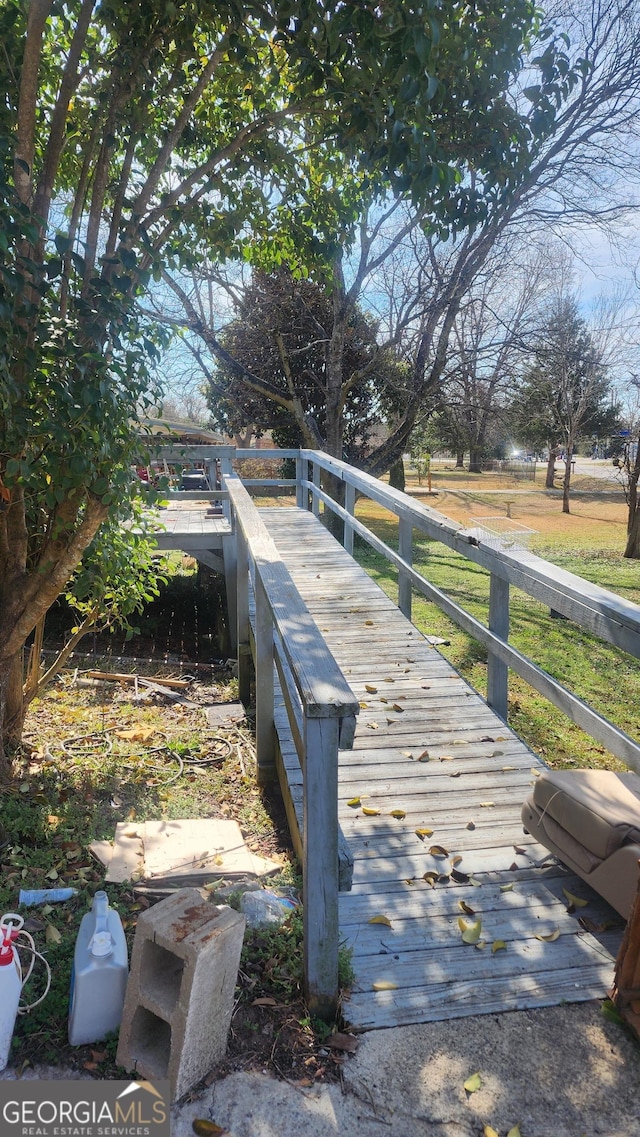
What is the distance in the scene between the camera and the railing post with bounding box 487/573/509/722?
368 cm

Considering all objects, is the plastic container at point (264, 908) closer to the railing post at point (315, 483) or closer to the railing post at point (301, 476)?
the railing post at point (315, 483)

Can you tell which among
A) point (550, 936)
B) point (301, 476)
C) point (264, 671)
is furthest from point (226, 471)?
point (550, 936)

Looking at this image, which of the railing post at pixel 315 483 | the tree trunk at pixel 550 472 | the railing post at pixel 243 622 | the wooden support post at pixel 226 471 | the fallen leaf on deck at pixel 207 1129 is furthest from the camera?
the tree trunk at pixel 550 472

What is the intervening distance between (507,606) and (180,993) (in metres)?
2.30

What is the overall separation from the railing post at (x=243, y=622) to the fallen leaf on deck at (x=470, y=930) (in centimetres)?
346

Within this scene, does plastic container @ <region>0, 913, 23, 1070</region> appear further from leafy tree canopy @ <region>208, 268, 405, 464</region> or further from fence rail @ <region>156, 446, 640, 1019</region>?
leafy tree canopy @ <region>208, 268, 405, 464</region>

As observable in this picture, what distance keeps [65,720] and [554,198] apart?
11603 mm

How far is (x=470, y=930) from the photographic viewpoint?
2484 millimetres

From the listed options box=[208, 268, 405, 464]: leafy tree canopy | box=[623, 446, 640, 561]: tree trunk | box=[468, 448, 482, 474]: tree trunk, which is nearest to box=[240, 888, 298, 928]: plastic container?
box=[208, 268, 405, 464]: leafy tree canopy

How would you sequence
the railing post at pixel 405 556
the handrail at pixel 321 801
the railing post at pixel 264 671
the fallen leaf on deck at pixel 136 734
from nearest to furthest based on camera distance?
the handrail at pixel 321 801
the railing post at pixel 264 671
the railing post at pixel 405 556
the fallen leaf on deck at pixel 136 734

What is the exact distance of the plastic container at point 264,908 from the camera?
268cm

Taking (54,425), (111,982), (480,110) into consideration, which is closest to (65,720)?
(54,425)

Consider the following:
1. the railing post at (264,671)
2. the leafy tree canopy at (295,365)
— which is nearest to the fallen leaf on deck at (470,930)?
the railing post at (264,671)

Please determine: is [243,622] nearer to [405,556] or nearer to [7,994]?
[405,556]
